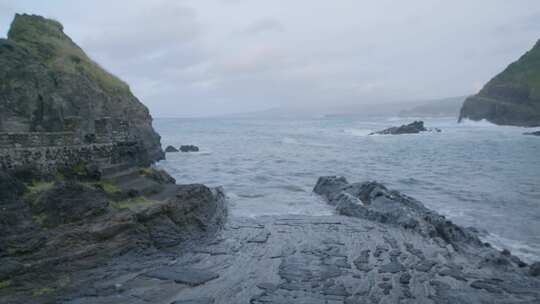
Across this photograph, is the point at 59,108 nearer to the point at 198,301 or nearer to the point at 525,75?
the point at 198,301

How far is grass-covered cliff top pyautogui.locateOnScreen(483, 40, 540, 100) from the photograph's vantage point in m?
91.4

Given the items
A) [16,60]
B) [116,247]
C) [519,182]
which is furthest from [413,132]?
[116,247]

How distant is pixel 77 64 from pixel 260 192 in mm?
23614

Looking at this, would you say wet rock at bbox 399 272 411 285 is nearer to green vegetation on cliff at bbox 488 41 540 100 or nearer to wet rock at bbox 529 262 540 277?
wet rock at bbox 529 262 540 277

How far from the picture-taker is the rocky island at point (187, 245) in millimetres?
10922

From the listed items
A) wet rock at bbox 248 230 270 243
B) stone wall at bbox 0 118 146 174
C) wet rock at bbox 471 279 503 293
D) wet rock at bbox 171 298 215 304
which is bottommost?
wet rock at bbox 471 279 503 293

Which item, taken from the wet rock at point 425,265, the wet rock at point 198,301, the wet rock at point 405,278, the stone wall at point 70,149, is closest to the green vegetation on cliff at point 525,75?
the wet rock at point 425,265

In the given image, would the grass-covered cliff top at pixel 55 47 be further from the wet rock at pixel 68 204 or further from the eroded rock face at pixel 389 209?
the eroded rock face at pixel 389 209

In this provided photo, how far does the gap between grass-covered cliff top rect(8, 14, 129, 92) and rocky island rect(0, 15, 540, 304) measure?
2132 cm

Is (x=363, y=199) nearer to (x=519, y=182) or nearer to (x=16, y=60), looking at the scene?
(x=519, y=182)

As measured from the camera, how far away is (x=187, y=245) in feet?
48.2

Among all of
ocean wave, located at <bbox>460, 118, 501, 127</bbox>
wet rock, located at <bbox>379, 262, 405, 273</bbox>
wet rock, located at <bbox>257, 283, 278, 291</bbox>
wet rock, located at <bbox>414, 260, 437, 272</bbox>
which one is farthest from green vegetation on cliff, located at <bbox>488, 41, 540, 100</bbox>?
wet rock, located at <bbox>257, 283, 278, 291</bbox>

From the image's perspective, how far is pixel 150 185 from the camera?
1744cm

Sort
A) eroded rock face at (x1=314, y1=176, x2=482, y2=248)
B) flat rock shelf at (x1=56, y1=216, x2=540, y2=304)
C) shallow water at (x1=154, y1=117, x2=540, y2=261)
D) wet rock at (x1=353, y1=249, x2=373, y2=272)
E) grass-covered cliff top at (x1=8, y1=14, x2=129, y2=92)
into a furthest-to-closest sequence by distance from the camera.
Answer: grass-covered cliff top at (x1=8, y1=14, x2=129, y2=92) < shallow water at (x1=154, y1=117, x2=540, y2=261) < eroded rock face at (x1=314, y1=176, x2=482, y2=248) < wet rock at (x1=353, y1=249, x2=373, y2=272) < flat rock shelf at (x1=56, y1=216, x2=540, y2=304)
